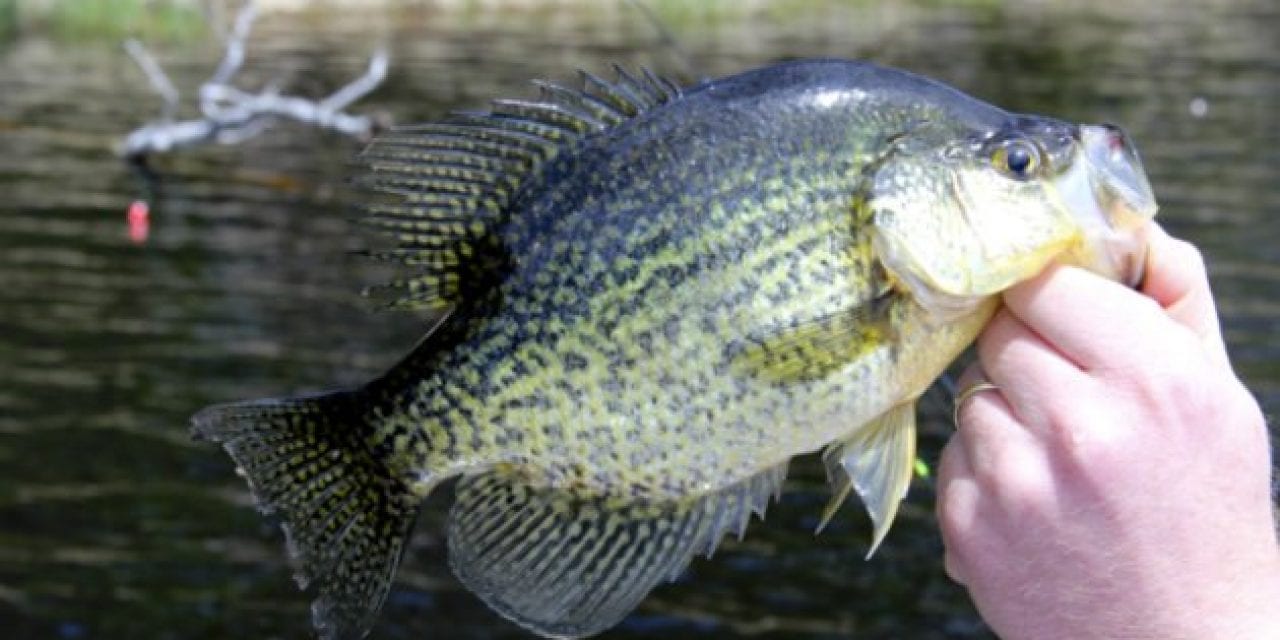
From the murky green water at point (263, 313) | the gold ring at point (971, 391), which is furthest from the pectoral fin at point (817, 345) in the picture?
the murky green water at point (263, 313)

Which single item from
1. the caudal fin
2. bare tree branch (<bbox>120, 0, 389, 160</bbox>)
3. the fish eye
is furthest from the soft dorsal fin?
bare tree branch (<bbox>120, 0, 389, 160</bbox>)

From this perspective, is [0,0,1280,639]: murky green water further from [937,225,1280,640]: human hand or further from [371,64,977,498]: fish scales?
[937,225,1280,640]: human hand

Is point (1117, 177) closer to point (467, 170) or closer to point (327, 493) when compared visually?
point (467, 170)

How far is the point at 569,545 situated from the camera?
10.0 feet

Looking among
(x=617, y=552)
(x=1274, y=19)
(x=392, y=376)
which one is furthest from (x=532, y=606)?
(x=1274, y=19)

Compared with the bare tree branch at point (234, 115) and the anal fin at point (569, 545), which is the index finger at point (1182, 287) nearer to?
the anal fin at point (569, 545)

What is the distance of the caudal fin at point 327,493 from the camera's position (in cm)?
314

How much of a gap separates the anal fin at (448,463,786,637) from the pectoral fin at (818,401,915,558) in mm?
136

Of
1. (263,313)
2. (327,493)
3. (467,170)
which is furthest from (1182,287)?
(263,313)

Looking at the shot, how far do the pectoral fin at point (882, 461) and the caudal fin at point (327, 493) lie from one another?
821mm

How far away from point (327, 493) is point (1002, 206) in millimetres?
1381

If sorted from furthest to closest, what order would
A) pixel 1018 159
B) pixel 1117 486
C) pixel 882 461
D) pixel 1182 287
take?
1. pixel 882 461
2. pixel 1018 159
3. pixel 1182 287
4. pixel 1117 486

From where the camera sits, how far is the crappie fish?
9.14ft

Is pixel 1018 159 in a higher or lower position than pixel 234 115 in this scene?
higher
